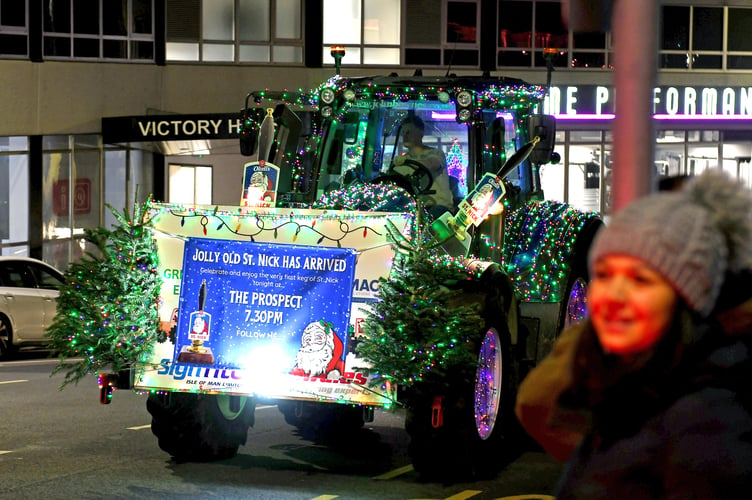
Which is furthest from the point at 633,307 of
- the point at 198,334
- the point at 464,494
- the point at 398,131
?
the point at 398,131

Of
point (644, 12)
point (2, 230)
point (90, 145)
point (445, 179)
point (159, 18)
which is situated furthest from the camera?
point (159, 18)

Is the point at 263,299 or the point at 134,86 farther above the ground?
the point at 134,86

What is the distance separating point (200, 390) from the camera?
9336mm

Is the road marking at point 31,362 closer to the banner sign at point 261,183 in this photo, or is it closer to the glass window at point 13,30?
the banner sign at point 261,183

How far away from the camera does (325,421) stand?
11.8 metres

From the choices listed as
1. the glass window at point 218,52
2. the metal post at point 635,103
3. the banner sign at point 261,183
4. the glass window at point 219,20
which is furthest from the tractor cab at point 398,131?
the glass window at point 219,20

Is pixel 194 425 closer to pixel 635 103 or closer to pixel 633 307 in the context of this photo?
pixel 635 103

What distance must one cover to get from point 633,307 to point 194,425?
24.4 feet

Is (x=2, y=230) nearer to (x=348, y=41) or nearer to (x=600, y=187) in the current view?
(x=348, y=41)

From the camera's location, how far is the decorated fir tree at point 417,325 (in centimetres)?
883

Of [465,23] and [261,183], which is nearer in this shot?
[261,183]

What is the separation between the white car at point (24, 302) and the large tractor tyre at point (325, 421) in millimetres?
8500

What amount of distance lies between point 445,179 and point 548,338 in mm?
1473

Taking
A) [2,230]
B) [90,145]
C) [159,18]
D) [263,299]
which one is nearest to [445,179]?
[263,299]
